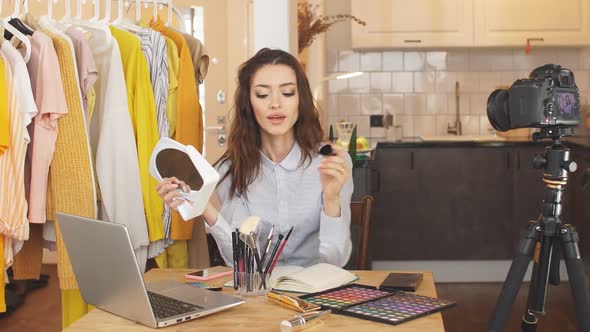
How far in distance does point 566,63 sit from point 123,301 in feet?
15.8

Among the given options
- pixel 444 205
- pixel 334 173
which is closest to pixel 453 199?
pixel 444 205

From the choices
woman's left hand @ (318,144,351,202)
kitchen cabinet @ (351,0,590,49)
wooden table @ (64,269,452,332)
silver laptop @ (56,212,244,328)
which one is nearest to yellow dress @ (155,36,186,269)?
woman's left hand @ (318,144,351,202)

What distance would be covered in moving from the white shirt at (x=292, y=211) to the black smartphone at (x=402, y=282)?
0.33 m

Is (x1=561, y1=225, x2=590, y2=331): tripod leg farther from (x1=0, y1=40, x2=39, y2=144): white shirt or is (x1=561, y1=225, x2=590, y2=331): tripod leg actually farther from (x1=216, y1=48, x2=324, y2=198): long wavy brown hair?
(x1=0, y1=40, x2=39, y2=144): white shirt

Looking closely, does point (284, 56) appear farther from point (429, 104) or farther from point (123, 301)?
point (429, 104)

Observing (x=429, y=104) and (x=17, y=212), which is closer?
(x=17, y=212)

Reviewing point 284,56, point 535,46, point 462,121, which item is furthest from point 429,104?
point 284,56

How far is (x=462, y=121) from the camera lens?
18.6ft

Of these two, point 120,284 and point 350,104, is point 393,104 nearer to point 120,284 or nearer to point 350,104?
point 350,104

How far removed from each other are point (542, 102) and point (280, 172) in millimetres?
806

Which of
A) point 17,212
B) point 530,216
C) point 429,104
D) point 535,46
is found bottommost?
point 530,216

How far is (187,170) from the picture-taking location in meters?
1.81

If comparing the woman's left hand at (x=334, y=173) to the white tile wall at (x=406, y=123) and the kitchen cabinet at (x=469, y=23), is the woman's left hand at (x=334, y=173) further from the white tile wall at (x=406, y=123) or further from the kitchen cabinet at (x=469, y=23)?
the white tile wall at (x=406, y=123)

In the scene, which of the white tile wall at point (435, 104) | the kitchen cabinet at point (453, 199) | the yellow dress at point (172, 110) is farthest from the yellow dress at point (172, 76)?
the white tile wall at point (435, 104)
